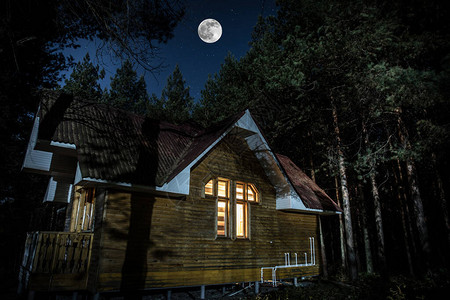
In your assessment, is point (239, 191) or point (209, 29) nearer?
point (209, 29)

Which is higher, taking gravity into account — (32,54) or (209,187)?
(32,54)

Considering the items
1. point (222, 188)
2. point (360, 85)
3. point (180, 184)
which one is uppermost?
point (360, 85)

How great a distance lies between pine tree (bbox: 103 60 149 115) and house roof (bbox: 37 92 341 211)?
834 inches

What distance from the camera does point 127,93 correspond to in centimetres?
3647

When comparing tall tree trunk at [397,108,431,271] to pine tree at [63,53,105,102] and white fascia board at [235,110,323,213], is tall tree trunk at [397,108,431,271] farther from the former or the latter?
pine tree at [63,53,105,102]

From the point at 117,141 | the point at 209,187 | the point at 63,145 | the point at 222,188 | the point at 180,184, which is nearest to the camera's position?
the point at 63,145

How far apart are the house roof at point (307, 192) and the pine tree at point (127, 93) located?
2217 centimetres

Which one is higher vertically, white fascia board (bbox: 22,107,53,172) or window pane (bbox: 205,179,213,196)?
white fascia board (bbox: 22,107,53,172)

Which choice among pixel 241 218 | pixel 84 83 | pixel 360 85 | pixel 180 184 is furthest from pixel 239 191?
pixel 84 83

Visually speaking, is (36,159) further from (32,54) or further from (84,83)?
(84,83)

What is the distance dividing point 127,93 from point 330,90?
97.5 ft

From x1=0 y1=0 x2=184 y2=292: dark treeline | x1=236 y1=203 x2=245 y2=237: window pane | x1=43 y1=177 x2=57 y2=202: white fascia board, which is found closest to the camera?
x1=0 y1=0 x2=184 y2=292: dark treeline

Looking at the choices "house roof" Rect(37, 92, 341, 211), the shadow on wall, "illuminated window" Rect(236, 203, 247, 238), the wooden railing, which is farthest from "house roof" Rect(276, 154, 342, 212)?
the wooden railing

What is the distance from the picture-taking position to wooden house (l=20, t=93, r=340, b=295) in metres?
7.80
